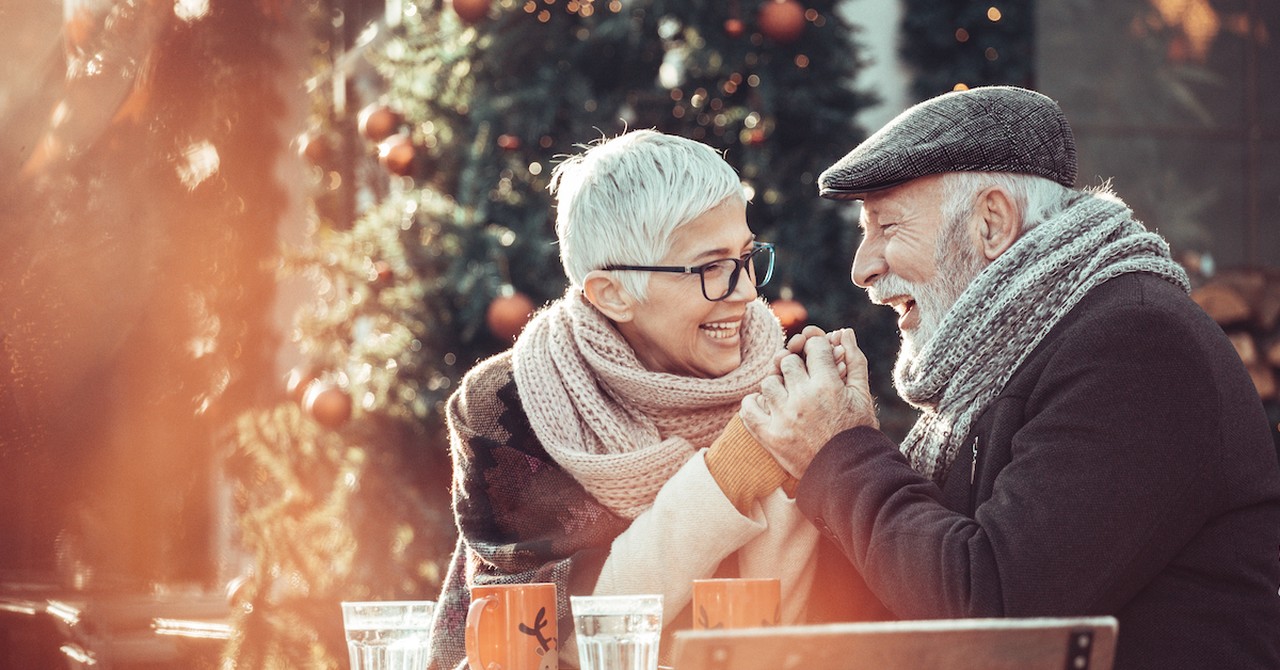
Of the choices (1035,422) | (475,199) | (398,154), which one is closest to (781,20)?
(475,199)

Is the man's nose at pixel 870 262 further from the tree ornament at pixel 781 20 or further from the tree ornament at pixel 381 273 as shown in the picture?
the tree ornament at pixel 381 273

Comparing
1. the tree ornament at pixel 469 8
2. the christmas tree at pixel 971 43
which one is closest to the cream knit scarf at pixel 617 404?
the tree ornament at pixel 469 8

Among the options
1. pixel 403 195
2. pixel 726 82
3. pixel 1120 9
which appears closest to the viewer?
pixel 726 82

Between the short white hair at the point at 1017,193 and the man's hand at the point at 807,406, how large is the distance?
29cm

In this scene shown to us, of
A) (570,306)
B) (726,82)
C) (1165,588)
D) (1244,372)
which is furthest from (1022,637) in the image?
(726,82)

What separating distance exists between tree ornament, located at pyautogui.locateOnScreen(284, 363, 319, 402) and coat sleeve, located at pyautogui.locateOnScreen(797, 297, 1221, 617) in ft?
13.7

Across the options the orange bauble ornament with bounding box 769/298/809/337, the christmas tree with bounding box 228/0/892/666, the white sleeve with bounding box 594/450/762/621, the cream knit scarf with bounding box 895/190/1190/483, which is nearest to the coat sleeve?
the cream knit scarf with bounding box 895/190/1190/483

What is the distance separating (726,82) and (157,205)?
321 cm

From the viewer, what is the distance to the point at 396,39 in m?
5.59

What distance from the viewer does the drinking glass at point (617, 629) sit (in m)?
1.60

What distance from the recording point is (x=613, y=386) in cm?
239

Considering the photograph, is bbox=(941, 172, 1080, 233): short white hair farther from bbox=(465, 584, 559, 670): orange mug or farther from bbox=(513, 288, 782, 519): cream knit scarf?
bbox=(465, 584, 559, 670): orange mug

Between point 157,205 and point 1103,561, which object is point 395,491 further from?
point 1103,561

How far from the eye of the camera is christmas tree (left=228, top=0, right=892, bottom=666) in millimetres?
5090
